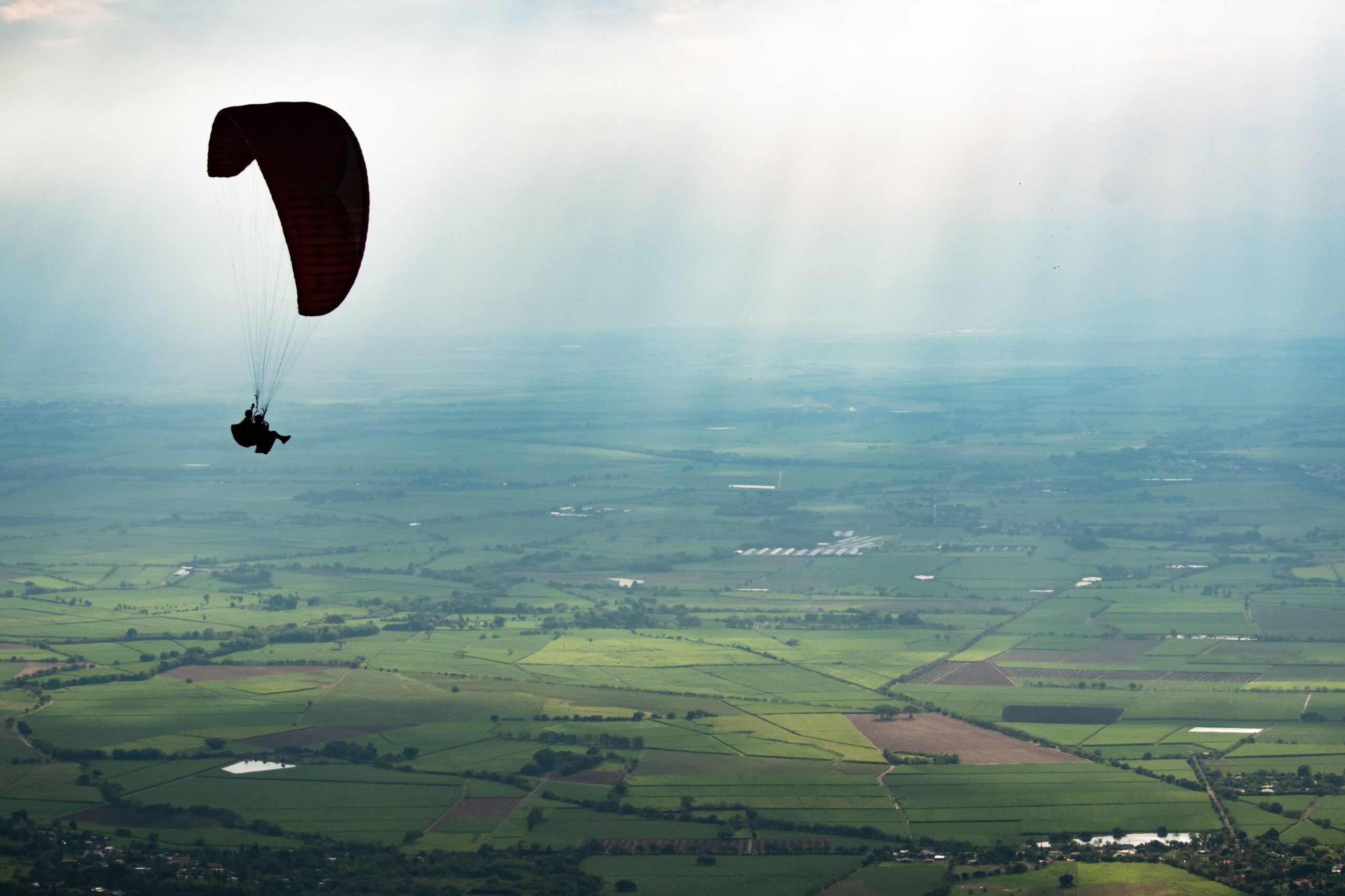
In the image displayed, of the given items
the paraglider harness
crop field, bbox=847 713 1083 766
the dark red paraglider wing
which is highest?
the dark red paraglider wing

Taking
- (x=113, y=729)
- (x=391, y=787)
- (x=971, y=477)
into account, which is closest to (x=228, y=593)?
(x=113, y=729)

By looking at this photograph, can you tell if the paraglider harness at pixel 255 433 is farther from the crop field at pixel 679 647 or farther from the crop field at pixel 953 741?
the crop field at pixel 953 741

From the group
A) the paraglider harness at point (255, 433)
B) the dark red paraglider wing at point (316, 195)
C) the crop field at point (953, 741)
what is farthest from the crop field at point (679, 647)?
the dark red paraglider wing at point (316, 195)

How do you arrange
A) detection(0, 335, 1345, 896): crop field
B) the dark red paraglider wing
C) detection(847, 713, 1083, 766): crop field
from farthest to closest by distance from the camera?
detection(847, 713, 1083, 766): crop field → detection(0, 335, 1345, 896): crop field → the dark red paraglider wing

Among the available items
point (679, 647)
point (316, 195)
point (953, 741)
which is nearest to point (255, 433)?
point (316, 195)

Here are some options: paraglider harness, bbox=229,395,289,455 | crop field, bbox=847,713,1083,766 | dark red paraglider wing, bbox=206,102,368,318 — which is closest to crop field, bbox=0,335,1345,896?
crop field, bbox=847,713,1083,766

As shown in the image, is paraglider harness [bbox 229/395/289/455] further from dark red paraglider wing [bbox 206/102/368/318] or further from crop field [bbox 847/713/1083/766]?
crop field [bbox 847/713/1083/766]

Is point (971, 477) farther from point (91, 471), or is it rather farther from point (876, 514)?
point (91, 471)
